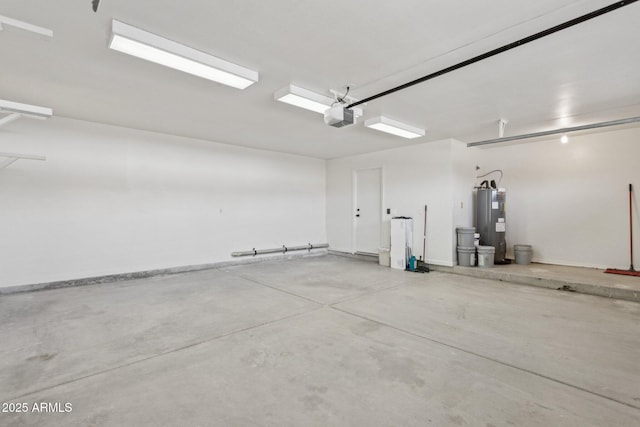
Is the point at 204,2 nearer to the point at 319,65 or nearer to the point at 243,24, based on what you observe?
the point at 243,24

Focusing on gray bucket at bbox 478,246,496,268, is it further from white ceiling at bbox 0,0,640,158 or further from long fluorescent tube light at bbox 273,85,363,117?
long fluorescent tube light at bbox 273,85,363,117

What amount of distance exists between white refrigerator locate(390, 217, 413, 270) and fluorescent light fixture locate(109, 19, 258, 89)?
424cm

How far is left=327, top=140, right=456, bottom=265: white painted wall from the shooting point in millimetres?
5938

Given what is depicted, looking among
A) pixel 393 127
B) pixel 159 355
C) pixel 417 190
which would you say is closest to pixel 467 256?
pixel 417 190

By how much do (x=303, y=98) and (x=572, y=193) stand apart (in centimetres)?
574

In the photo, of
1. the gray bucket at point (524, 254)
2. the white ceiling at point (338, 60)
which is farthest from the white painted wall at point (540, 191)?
the white ceiling at point (338, 60)

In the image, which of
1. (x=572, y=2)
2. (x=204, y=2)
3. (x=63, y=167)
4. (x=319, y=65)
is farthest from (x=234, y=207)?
(x=572, y=2)

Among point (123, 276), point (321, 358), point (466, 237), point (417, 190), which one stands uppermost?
point (417, 190)

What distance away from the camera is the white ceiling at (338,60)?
2.18 m

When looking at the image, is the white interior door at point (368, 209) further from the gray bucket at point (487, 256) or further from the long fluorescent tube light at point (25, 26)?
the long fluorescent tube light at point (25, 26)

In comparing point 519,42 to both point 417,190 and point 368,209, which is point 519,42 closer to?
point 417,190

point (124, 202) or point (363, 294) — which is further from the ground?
point (124, 202)

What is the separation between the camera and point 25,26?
229 cm

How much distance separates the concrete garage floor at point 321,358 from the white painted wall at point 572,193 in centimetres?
205
